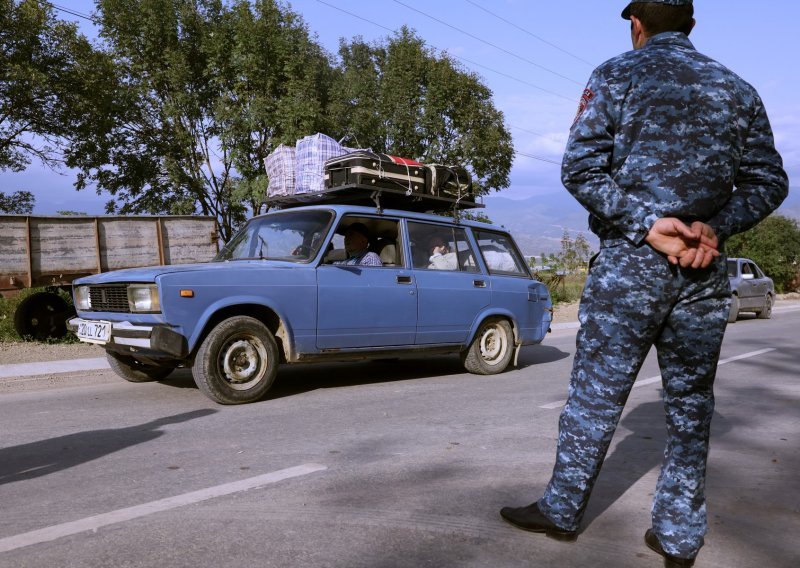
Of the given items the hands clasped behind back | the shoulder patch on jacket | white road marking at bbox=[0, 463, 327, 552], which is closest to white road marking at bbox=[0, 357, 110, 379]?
white road marking at bbox=[0, 463, 327, 552]

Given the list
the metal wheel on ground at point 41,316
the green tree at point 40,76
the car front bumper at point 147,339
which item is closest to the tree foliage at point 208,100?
the green tree at point 40,76

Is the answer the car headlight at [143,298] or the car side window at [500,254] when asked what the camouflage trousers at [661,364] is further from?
the car side window at [500,254]

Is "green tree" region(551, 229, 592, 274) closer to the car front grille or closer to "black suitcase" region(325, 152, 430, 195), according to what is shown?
"black suitcase" region(325, 152, 430, 195)

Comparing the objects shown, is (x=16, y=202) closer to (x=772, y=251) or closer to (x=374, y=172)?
(x=374, y=172)

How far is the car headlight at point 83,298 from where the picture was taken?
6.65 m

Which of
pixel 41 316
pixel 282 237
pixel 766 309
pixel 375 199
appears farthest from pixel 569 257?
pixel 282 237

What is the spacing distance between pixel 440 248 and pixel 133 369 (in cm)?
349

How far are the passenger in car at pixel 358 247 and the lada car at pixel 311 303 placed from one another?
8 centimetres

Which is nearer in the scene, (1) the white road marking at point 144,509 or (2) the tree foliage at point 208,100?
(1) the white road marking at point 144,509

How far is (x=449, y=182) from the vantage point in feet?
27.0

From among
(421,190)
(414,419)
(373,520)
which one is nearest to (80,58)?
(421,190)

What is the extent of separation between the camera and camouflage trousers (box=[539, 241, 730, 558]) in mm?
2475

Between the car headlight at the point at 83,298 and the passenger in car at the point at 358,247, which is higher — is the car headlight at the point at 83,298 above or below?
below

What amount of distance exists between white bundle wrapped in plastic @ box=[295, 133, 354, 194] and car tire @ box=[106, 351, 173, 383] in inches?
101
